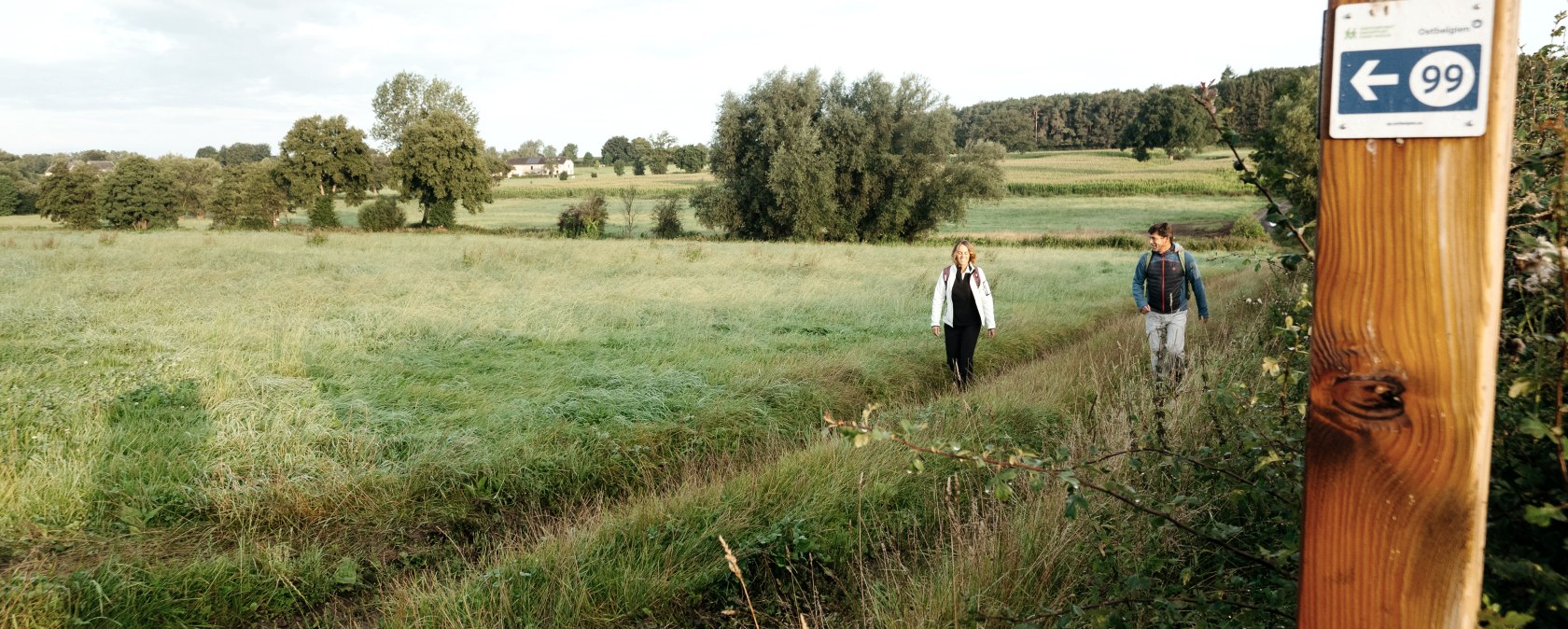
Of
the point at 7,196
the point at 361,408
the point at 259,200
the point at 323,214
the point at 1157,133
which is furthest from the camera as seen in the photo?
the point at 1157,133

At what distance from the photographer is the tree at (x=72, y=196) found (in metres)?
60.1

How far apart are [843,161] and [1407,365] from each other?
41.2m

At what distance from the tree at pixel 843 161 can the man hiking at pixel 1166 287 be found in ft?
103

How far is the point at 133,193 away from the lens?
5838cm

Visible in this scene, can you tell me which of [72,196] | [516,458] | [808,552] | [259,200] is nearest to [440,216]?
[259,200]

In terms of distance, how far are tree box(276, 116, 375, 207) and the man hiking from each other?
178 feet

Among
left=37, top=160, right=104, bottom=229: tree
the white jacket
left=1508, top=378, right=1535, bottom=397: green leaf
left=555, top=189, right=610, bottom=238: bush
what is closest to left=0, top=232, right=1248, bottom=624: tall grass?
the white jacket

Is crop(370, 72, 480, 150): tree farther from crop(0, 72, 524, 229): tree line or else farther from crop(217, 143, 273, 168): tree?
crop(217, 143, 273, 168): tree

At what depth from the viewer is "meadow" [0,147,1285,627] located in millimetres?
4734

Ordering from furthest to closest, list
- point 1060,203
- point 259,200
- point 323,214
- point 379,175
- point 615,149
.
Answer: point 615,149 < point 1060,203 < point 379,175 < point 259,200 < point 323,214

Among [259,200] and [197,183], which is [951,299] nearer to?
[259,200]

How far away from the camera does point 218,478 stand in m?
6.30

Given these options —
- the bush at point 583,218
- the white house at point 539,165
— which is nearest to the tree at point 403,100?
the bush at point 583,218

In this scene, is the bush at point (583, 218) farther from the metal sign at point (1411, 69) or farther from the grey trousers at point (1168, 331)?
the metal sign at point (1411, 69)
